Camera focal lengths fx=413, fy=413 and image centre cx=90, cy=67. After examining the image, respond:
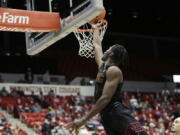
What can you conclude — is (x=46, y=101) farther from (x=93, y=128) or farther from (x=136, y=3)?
(x=136, y=3)

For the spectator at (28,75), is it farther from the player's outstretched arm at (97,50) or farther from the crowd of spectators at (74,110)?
the player's outstretched arm at (97,50)

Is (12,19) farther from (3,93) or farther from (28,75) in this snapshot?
(28,75)

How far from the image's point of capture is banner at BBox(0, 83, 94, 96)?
2050 cm

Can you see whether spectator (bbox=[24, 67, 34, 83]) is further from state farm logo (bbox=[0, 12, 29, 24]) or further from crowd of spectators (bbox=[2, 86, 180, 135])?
state farm logo (bbox=[0, 12, 29, 24])

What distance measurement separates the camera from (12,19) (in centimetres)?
695

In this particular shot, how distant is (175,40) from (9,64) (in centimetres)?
1287

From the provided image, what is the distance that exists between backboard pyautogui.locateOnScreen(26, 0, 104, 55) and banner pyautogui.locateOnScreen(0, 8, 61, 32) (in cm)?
15

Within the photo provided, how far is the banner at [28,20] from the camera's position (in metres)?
6.88

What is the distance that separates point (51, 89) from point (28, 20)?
47.8 ft

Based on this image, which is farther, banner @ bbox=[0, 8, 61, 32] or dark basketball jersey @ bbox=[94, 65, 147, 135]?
banner @ bbox=[0, 8, 61, 32]

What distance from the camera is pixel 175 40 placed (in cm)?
3025

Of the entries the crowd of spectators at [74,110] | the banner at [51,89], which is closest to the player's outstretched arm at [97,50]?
the crowd of spectators at [74,110]

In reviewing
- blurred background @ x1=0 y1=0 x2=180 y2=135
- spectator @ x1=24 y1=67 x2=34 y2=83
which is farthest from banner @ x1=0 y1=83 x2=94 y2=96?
spectator @ x1=24 y1=67 x2=34 y2=83

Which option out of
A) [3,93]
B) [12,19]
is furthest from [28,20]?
[3,93]
